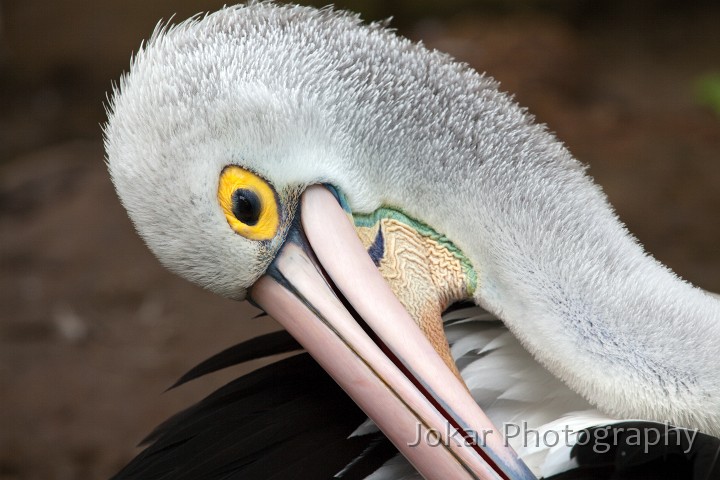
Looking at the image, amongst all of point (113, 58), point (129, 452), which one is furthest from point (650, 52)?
point (129, 452)

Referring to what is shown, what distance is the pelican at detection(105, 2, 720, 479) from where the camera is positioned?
1.56 meters

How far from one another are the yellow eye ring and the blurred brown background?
7.40 feet

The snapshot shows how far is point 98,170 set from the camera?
542cm

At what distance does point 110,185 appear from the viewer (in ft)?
17.3

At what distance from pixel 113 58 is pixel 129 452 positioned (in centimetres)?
384

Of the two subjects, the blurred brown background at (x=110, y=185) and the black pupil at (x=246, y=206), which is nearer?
the black pupil at (x=246, y=206)

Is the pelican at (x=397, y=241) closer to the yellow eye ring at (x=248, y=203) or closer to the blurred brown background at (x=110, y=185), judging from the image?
the yellow eye ring at (x=248, y=203)

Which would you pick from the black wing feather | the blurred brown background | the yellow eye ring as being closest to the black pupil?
the yellow eye ring

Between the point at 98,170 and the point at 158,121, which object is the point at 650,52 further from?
the point at 158,121

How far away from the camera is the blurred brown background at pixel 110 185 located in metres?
3.85

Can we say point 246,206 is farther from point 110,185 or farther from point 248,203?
point 110,185

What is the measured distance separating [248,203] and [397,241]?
0.32m

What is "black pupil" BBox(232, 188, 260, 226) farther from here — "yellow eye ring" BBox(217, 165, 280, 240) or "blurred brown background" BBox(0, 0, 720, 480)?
"blurred brown background" BBox(0, 0, 720, 480)

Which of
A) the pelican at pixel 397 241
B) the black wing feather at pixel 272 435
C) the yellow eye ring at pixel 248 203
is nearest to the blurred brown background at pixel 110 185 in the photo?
the black wing feather at pixel 272 435
